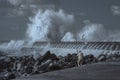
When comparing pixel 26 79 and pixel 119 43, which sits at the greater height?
pixel 119 43

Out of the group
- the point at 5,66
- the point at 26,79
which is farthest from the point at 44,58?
the point at 26,79

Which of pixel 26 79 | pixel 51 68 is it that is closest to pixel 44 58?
pixel 51 68

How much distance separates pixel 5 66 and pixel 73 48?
27.3 m

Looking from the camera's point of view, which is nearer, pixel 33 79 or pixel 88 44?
pixel 33 79

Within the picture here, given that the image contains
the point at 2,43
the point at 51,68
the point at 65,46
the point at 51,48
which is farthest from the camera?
the point at 2,43

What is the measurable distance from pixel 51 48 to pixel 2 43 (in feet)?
103

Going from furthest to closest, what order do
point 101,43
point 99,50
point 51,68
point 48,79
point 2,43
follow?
point 2,43 < point 101,43 < point 99,50 < point 51,68 < point 48,79

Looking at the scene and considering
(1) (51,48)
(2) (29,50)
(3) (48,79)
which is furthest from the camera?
(2) (29,50)

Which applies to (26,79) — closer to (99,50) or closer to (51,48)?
(99,50)

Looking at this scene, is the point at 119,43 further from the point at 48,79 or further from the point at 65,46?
the point at 48,79

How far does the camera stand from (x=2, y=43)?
3740 inches

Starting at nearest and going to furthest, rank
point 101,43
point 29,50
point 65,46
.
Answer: point 101,43
point 65,46
point 29,50

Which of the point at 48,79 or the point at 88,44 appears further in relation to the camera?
the point at 88,44

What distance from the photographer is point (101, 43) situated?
56.3m
